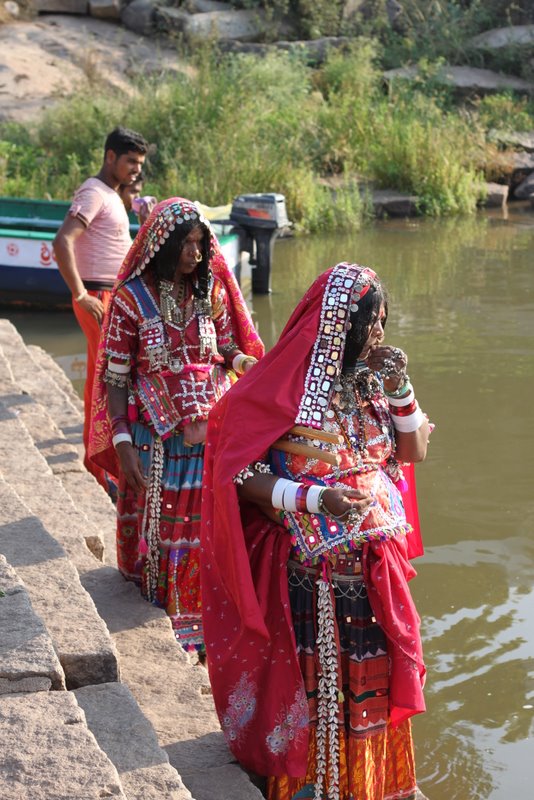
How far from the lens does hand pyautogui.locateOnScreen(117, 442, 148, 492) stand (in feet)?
13.9

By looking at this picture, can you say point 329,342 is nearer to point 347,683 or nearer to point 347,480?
point 347,480

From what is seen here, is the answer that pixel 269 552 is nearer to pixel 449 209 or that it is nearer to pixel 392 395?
pixel 392 395

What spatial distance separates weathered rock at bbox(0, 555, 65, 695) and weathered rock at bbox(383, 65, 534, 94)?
19.9m

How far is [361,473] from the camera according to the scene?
10.3ft

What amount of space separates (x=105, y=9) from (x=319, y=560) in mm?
22952

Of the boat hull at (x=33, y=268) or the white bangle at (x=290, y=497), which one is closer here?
the white bangle at (x=290, y=497)

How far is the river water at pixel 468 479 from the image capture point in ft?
14.0

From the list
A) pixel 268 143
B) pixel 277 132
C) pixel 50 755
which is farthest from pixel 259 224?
pixel 50 755

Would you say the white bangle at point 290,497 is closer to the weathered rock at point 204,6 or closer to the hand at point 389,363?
the hand at point 389,363

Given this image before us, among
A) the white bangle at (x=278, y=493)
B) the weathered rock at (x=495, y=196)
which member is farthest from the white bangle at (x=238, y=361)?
the weathered rock at (x=495, y=196)

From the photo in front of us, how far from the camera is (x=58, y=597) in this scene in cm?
359

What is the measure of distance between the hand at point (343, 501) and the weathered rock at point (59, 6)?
75.1 ft

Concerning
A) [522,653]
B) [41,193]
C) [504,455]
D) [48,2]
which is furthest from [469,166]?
[522,653]

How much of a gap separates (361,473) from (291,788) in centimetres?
91
